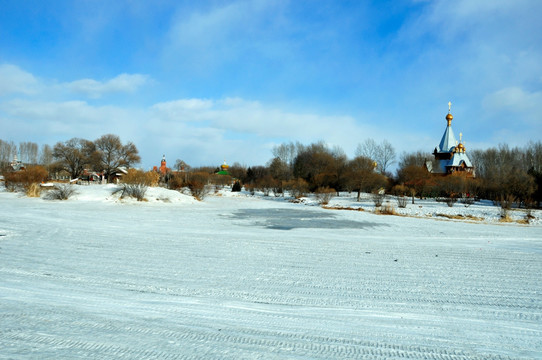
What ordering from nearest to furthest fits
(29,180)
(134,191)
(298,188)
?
(134,191)
(29,180)
(298,188)

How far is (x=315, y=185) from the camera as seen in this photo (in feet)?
174

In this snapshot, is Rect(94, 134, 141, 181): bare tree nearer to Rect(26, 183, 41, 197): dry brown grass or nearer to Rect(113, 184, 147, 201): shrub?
Rect(26, 183, 41, 197): dry brown grass

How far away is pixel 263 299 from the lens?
5.06m

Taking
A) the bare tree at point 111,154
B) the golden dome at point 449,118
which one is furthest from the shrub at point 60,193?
the golden dome at point 449,118

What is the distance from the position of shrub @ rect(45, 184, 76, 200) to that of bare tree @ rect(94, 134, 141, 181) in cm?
3913

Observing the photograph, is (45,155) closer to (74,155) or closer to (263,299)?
(74,155)

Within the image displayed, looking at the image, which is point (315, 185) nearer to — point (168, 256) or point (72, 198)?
point (72, 198)

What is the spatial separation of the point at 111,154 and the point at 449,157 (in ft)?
204

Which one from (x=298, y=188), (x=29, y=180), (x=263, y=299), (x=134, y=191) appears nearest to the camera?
(x=263, y=299)

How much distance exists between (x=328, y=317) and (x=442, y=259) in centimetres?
482

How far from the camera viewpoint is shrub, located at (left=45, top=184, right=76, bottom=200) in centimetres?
2509

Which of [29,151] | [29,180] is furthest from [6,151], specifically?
[29,180]

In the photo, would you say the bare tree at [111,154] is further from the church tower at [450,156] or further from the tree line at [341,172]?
the church tower at [450,156]

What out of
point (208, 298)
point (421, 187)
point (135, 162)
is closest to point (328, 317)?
point (208, 298)
